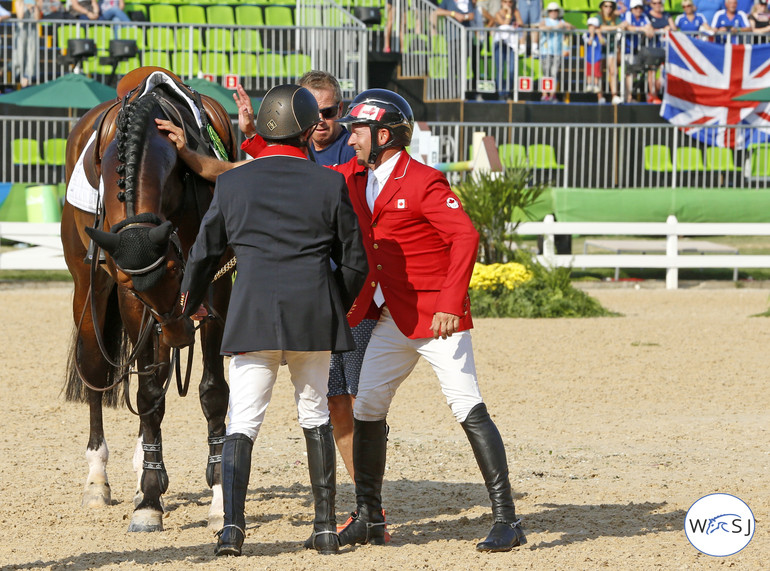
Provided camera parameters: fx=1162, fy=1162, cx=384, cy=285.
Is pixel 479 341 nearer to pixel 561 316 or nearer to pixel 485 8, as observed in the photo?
pixel 561 316

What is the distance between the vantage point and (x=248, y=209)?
175 inches

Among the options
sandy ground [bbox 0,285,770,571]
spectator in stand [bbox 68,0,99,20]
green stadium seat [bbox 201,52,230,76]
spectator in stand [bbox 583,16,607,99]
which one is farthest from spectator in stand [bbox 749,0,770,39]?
spectator in stand [bbox 68,0,99,20]

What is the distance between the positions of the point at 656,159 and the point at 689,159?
495mm

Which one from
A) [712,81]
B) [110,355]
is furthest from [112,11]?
[110,355]

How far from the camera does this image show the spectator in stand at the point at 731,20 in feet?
66.5

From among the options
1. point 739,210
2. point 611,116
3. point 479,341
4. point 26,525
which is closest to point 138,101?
point 26,525

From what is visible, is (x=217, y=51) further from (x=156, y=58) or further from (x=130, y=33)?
(x=130, y=33)

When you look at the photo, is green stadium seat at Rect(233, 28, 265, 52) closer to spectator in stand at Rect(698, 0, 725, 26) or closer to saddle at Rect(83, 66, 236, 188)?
spectator in stand at Rect(698, 0, 725, 26)

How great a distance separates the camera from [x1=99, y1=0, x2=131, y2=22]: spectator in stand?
19.1 m

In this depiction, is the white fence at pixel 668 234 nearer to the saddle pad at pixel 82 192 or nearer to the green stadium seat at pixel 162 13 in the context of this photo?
the green stadium seat at pixel 162 13

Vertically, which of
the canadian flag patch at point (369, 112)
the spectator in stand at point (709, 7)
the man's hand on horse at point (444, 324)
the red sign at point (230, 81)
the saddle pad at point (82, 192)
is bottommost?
the man's hand on horse at point (444, 324)

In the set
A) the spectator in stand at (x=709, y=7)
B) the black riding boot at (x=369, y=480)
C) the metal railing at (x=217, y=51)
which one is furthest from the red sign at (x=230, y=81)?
the black riding boot at (x=369, y=480)

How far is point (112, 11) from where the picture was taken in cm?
1905

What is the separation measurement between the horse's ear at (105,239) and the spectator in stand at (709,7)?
1843 centimetres
